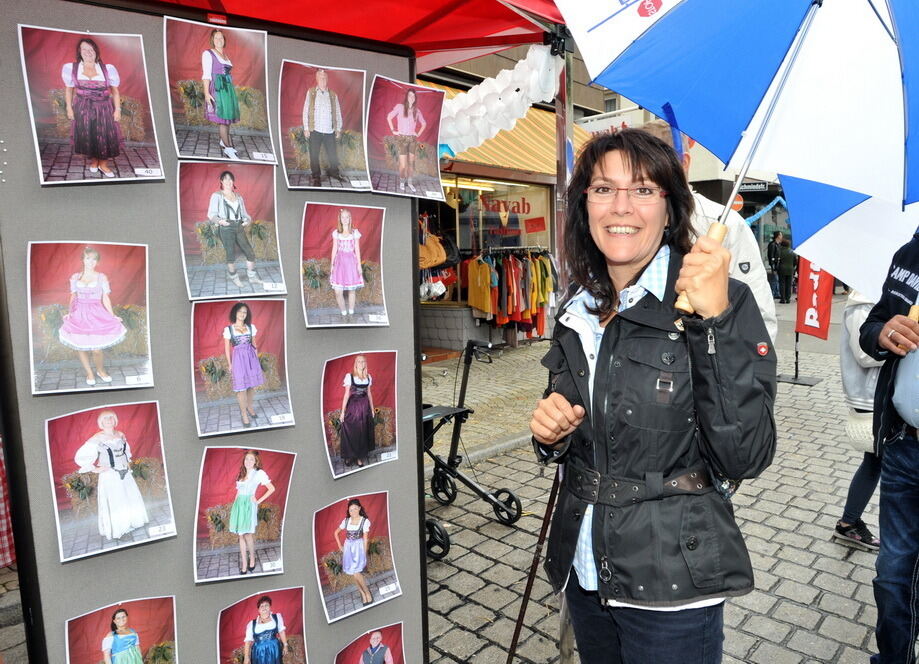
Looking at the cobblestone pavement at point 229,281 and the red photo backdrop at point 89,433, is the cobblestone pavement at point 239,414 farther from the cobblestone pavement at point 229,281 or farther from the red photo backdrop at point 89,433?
the cobblestone pavement at point 229,281

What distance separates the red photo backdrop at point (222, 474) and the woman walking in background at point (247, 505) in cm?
1

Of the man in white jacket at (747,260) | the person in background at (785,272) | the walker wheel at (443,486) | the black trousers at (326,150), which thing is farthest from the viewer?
the person in background at (785,272)

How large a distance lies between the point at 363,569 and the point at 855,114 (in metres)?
A: 1.97

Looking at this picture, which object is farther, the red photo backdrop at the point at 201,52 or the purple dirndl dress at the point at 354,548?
the purple dirndl dress at the point at 354,548

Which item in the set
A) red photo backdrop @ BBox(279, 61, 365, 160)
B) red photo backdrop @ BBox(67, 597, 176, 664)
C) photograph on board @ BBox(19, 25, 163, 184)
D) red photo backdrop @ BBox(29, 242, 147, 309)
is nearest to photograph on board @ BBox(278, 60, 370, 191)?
red photo backdrop @ BBox(279, 61, 365, 160)

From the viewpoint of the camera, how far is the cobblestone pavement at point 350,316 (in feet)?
6.02

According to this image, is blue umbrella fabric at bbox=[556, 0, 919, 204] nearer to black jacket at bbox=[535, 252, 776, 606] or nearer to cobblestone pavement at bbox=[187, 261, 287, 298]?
black jacket at bbox=[535, 252, 776, 606]

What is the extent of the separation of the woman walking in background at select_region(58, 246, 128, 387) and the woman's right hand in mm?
1120

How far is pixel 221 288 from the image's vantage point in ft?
5.40

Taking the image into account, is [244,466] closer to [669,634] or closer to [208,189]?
[208,189]

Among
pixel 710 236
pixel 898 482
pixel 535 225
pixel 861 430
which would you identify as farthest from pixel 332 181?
pixel 535 225

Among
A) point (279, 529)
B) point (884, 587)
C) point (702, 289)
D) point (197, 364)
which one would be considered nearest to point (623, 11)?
point (702, 289)

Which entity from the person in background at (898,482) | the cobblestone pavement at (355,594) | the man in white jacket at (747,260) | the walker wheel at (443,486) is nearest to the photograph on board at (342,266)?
the cobblestone pavement at (355,594)

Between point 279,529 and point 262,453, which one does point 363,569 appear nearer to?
point 279,529
